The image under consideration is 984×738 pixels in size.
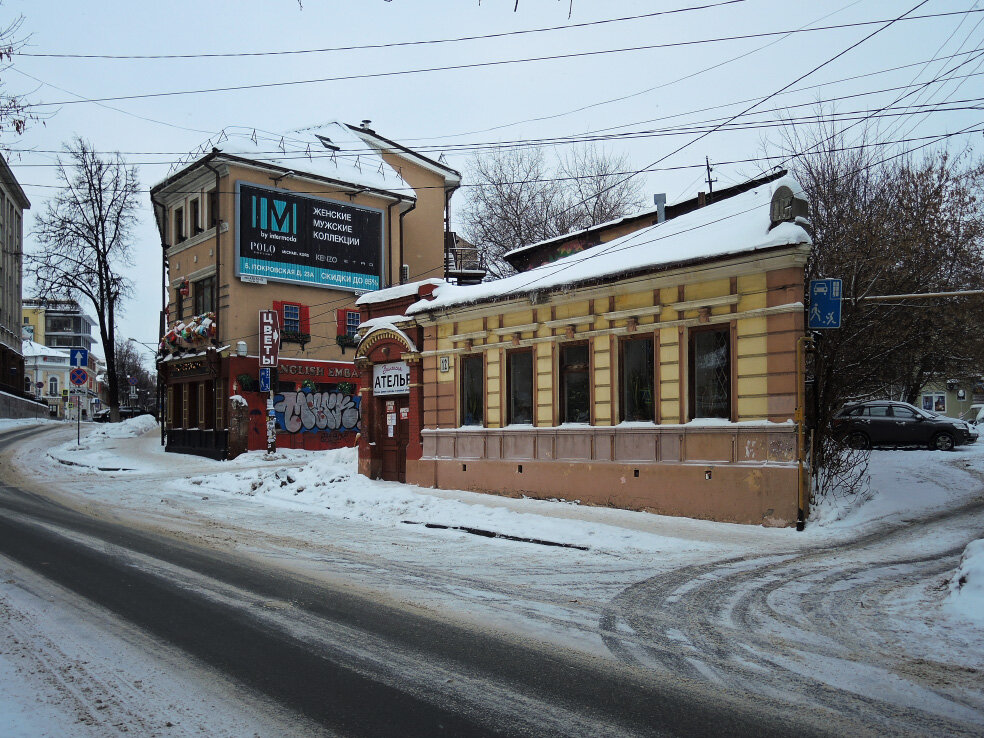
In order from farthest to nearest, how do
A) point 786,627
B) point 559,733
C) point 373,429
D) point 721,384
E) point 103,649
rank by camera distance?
point 373,429, point 721,384, point 786,627, point 103,649, point 559,733

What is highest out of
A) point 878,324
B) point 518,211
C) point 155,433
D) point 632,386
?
point 518,211

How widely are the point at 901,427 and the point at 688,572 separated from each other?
663 inches

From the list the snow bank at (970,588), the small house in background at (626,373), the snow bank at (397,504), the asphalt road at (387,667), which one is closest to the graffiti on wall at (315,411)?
the snow bank at (397,504)

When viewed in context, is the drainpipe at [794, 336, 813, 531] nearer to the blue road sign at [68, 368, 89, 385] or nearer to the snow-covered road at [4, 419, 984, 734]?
the snow-covered road at [4, 419, 984, 734]

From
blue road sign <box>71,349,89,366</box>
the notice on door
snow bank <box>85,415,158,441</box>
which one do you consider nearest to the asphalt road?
the notice on door

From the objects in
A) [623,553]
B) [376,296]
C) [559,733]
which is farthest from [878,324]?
[559,733]

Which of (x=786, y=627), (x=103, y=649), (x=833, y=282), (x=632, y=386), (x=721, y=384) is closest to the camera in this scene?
(x=103, y=649)

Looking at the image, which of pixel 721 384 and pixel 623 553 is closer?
pixel 623 553

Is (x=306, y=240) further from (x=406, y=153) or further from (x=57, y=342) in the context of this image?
(x=57, y=342)

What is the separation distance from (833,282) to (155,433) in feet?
125

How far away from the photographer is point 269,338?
28812mm

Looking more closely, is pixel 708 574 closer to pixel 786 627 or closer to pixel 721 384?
pixel 786 627

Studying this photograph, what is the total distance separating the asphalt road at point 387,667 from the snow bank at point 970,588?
129 inches

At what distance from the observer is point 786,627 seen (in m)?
6.87
